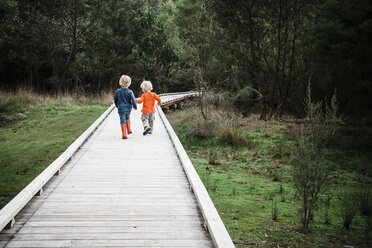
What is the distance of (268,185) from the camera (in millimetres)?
8281

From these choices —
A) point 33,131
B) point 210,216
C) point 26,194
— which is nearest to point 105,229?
point 210,216

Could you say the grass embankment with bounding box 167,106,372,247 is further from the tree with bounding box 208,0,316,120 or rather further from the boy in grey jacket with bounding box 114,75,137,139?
the tree with bounding box 208,0,316,120

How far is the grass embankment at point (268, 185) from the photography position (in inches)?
210

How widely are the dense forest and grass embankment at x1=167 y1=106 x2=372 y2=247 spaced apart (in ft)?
9.34

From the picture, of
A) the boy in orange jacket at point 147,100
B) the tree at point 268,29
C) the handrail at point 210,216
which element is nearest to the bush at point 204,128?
the boy in orange jacket at point 147,100

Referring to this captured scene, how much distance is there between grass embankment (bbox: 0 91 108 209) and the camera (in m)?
8.34

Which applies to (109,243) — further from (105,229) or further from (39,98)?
(39,98)

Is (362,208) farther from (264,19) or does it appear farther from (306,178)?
(264,19)

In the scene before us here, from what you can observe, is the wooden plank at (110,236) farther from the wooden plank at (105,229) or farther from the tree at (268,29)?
the tree at (268,29)

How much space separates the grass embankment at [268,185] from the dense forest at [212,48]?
2.85 m

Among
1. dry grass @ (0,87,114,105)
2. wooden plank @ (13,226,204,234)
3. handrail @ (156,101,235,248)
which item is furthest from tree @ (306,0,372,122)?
dry grass @ (0,87,114,105)

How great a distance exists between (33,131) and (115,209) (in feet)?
34.1

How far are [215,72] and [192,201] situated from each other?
25.5 metres

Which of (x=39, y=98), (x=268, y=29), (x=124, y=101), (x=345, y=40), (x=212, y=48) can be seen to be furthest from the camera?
(x=212, y=48)
